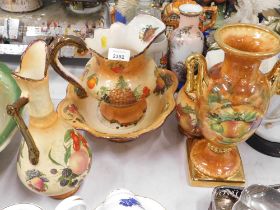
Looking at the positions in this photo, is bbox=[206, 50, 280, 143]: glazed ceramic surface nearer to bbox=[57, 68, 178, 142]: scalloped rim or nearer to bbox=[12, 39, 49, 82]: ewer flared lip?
bbox=[57, 68, 178, 142]: scalloped rim

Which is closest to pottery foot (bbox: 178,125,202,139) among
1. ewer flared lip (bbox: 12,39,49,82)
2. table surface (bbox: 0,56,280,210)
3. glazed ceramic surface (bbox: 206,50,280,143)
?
table surface (bbox: 0,56,280,210)

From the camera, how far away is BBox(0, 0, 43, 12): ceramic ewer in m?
0.96

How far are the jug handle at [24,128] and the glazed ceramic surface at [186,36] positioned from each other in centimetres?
40

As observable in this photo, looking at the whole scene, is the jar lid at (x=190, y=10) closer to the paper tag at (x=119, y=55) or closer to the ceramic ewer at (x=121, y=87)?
the ceramic ewer at (x=121, y=87)

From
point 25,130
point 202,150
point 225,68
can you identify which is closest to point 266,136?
point 202,150

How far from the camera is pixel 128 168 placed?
71 cm

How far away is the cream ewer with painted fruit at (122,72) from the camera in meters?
0.68

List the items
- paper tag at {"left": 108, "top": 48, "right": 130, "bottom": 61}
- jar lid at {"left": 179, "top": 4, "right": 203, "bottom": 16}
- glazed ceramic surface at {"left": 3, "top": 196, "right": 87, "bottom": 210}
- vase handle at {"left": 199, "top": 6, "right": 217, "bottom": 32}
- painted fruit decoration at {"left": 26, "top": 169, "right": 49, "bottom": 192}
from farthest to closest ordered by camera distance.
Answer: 1. vase handle at {"left": 199, "top": 6, "right": 217, "bottom": 32}
2. jar lid at {"left": 179, "top": 4, "right": 203, "bottom": 16}
3. paper tag at {"left": 108, "top": 48, "right": 130, "bottom": 61}
4. painted fruit decoration at {"left": 26, "top": 169, "right": 49, "bottom": 192}
5. glazed ceramic surface at {"left": 3, "top": 196, "right": 87, "bottom": 210}

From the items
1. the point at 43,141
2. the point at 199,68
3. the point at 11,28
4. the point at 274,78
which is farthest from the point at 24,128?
the point at 11,28

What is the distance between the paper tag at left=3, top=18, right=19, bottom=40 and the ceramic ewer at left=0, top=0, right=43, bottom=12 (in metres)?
0.04

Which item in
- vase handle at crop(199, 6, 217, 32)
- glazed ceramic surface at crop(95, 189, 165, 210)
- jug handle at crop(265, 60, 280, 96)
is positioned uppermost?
jug handle at crop(265, 60, 280, 96)

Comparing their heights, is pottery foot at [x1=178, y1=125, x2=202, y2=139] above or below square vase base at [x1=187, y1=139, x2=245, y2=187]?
above

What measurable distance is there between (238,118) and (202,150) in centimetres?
16

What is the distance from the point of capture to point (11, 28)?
0.93m
